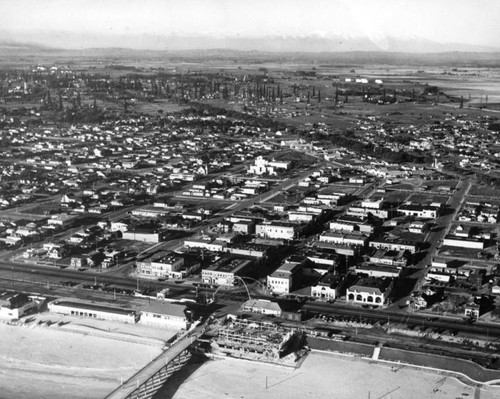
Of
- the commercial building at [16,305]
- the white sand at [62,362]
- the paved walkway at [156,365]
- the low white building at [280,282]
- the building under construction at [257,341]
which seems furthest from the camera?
the low white building at [280,282]

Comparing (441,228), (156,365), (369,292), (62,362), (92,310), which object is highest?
(441,228)

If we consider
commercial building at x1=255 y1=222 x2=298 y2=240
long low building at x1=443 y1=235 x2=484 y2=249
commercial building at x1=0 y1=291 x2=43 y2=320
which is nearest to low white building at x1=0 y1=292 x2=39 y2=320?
commercial building at x1=0 y1=291 x2=43 y2=320

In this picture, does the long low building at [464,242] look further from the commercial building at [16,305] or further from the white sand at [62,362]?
the commercial building at [16,305]

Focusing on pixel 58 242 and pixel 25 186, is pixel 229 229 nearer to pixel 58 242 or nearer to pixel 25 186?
pixel 58 242

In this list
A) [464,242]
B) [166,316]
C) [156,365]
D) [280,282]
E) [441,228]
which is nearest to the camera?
[156,365]

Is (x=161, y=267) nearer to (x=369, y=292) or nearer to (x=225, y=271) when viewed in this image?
(x=225, y=271)

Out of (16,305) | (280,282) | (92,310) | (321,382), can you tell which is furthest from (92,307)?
(321,382)

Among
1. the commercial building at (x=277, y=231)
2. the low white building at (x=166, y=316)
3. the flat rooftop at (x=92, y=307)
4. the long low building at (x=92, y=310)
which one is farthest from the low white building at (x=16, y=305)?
the commercial building at (x=277, y=231)
